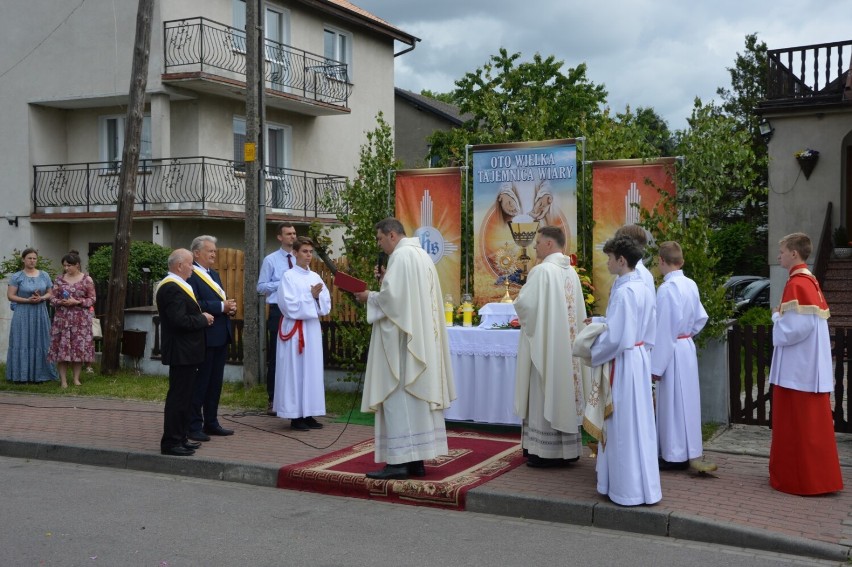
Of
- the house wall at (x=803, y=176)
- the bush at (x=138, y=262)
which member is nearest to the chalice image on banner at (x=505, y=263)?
the bush at (x=138, y=262)

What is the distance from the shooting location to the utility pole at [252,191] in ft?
42.3

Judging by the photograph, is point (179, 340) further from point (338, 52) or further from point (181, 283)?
point (338, 52)

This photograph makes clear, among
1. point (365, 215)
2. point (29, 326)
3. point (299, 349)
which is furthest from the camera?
point (29, 326)

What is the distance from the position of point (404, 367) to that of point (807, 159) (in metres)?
13.5

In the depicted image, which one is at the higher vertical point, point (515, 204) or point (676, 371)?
point (515, 204)

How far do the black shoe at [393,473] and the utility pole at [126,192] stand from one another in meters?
8.38

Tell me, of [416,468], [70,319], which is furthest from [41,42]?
[416,468]

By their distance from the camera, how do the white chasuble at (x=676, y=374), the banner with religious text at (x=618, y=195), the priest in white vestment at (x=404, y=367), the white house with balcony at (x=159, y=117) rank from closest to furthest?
the priest in white vestment at (x=404, y=367) → the white chasuble at (x=676, y=374) → the banner with religious text at (x=618, y=195) → the white house with balcony at (x=159, y=117)

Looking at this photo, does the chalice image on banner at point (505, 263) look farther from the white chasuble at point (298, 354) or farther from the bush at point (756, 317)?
the bush at point (756, 317)

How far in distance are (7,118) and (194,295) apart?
57.8ft

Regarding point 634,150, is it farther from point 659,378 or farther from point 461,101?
point 461,101

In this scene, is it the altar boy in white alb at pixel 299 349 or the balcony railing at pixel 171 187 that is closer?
the altar boy in white alb at pixel 299 349

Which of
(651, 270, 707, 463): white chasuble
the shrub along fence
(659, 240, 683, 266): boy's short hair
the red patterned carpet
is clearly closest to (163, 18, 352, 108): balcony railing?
the red patterned carpet

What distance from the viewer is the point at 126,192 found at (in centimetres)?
1463
